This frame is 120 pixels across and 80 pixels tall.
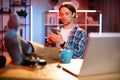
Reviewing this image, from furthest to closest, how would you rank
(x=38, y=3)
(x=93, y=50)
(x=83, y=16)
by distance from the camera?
(x=83, y=16) → (x=38, y=3) → (x=93, y=50)

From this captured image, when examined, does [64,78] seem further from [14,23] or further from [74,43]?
[74,43]

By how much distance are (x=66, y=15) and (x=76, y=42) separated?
0.13m

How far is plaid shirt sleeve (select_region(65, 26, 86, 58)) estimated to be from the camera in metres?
1.11

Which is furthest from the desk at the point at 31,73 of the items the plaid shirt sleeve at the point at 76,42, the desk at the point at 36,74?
the plaid shirt sleeve at the point at 76,42

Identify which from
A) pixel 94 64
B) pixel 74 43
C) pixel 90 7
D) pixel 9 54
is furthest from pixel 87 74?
pixel 90 7

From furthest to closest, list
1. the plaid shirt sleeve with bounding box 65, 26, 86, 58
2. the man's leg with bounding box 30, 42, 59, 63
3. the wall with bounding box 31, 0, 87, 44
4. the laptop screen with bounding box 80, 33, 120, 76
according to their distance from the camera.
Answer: the wall with bounding box 31, 0, 87, 44 → the plaid shirt sleeve with bounding box 65, 26, 86, 58 → the man's leg with bounding box 30, 42, 59, 63 → the laptop screen with bounding box 80, 33, 120, 76

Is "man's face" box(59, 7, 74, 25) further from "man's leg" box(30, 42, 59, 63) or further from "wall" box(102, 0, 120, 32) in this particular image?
"wall" box(102, 0, 120, 32)

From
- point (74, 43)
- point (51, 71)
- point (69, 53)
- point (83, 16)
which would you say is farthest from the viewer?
point (83, 16)

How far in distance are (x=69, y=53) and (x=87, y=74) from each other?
247mm

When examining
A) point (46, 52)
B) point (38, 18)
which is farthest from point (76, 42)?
point (38, 18)

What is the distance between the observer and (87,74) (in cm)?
67

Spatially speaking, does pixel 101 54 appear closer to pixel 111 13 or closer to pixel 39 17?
pixel 39 17

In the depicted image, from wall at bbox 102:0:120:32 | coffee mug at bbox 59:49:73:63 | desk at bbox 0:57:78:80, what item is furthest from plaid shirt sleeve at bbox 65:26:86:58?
wall at bbox 102:0:120:32

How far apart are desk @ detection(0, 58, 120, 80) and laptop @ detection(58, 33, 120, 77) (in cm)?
1
